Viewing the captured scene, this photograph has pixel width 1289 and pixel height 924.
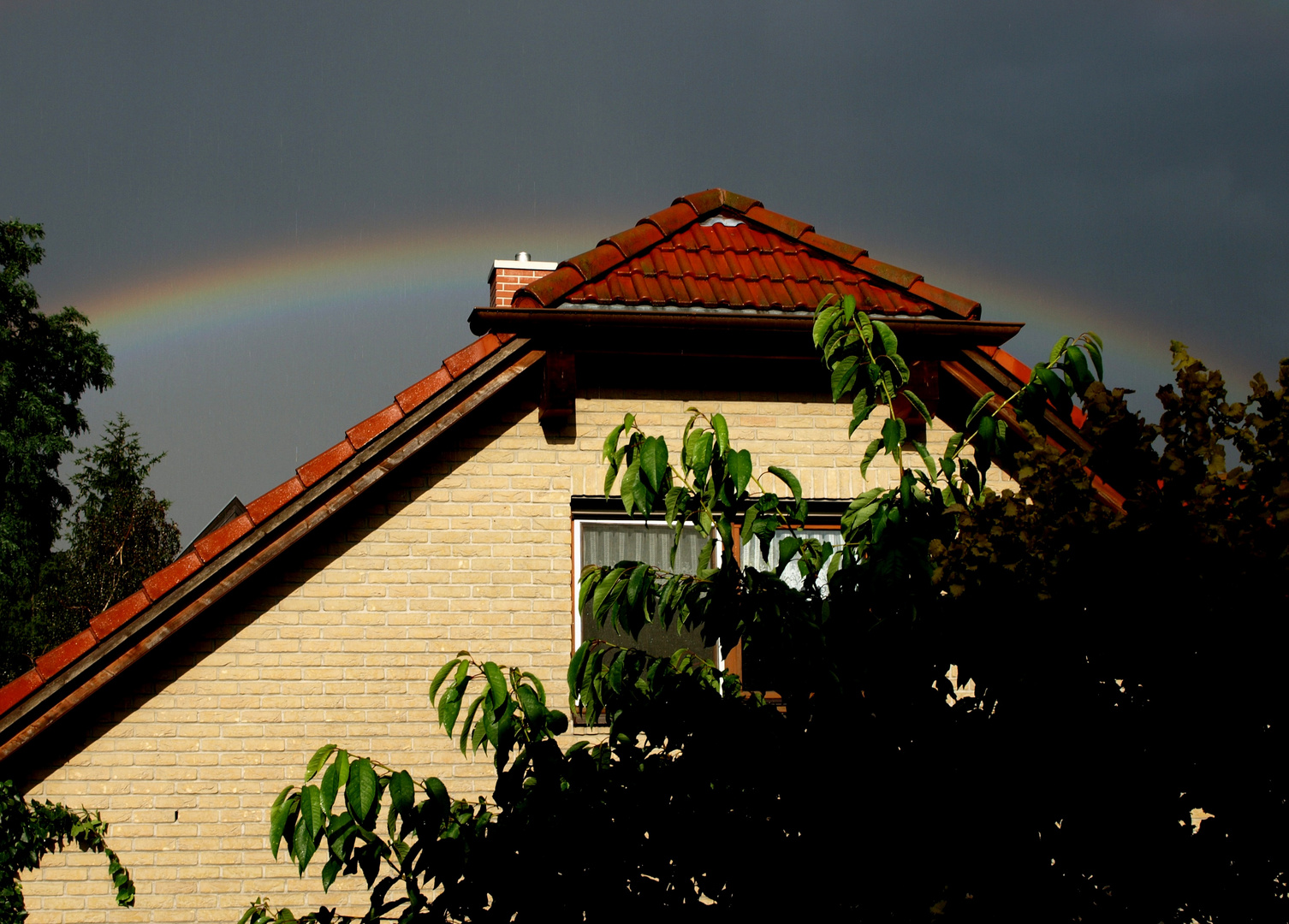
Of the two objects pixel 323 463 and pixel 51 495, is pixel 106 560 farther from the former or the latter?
pixel 323 463

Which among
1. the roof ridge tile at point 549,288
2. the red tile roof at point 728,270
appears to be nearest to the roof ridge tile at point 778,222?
the red tile roof at point 728,270

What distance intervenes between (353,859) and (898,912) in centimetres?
165

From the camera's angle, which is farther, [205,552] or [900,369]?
[205,552]

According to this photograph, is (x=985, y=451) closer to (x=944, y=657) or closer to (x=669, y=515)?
(x=944, y=657)

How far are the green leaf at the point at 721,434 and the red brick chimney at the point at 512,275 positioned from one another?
773 centimetres

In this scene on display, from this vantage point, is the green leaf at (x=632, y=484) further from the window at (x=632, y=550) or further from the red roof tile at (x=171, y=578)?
the red roof tile at (x=171, y=578)

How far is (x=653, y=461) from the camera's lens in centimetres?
334

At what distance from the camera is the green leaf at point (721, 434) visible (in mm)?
3369

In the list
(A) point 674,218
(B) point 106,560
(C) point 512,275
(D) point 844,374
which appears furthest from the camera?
(B) point 106,560

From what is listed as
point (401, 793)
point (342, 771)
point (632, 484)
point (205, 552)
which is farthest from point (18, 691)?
point (632, 484)

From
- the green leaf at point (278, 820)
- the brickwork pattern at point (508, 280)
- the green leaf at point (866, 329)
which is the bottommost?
the green leaf at point (278, 820)

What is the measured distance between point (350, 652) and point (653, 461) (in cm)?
397

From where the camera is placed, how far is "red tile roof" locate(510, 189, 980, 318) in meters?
7.11

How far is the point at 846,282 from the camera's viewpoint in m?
7.61
